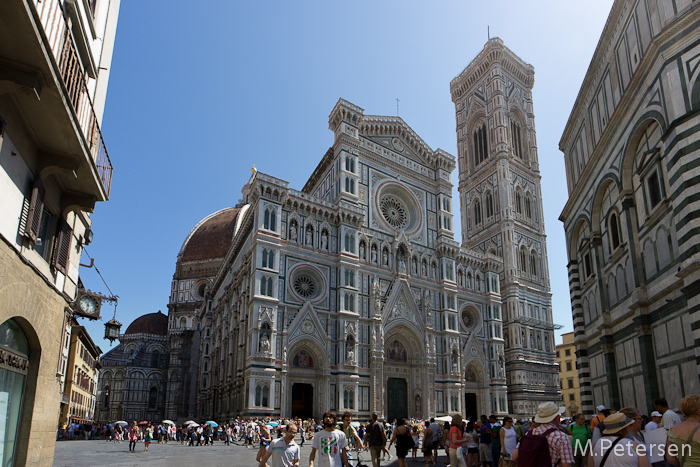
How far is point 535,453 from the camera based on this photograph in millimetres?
5102

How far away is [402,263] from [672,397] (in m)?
27.8

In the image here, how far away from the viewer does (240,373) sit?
34.0 metres

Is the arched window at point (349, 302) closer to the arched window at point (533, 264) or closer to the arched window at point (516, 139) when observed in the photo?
the arched window at point (533, 264)

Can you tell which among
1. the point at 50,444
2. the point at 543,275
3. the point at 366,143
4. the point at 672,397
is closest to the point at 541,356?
the point at 543,275

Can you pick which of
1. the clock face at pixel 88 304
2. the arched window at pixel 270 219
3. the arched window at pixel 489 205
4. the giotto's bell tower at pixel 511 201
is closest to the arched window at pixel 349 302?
the arched window at pixel 270 219

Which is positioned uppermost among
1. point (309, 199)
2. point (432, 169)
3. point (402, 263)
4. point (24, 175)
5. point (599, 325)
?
point (432, 169)

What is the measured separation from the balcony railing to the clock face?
35.2 m

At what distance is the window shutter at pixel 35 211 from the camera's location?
9.20 m

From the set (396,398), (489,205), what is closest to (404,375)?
(396,398)

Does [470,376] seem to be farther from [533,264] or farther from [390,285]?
[533,264]

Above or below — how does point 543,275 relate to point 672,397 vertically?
above

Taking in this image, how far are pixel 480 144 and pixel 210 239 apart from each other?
132 ft

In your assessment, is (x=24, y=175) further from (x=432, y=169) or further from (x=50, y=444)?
(x=432, y=169)

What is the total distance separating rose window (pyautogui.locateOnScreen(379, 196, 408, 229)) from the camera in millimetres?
42000
